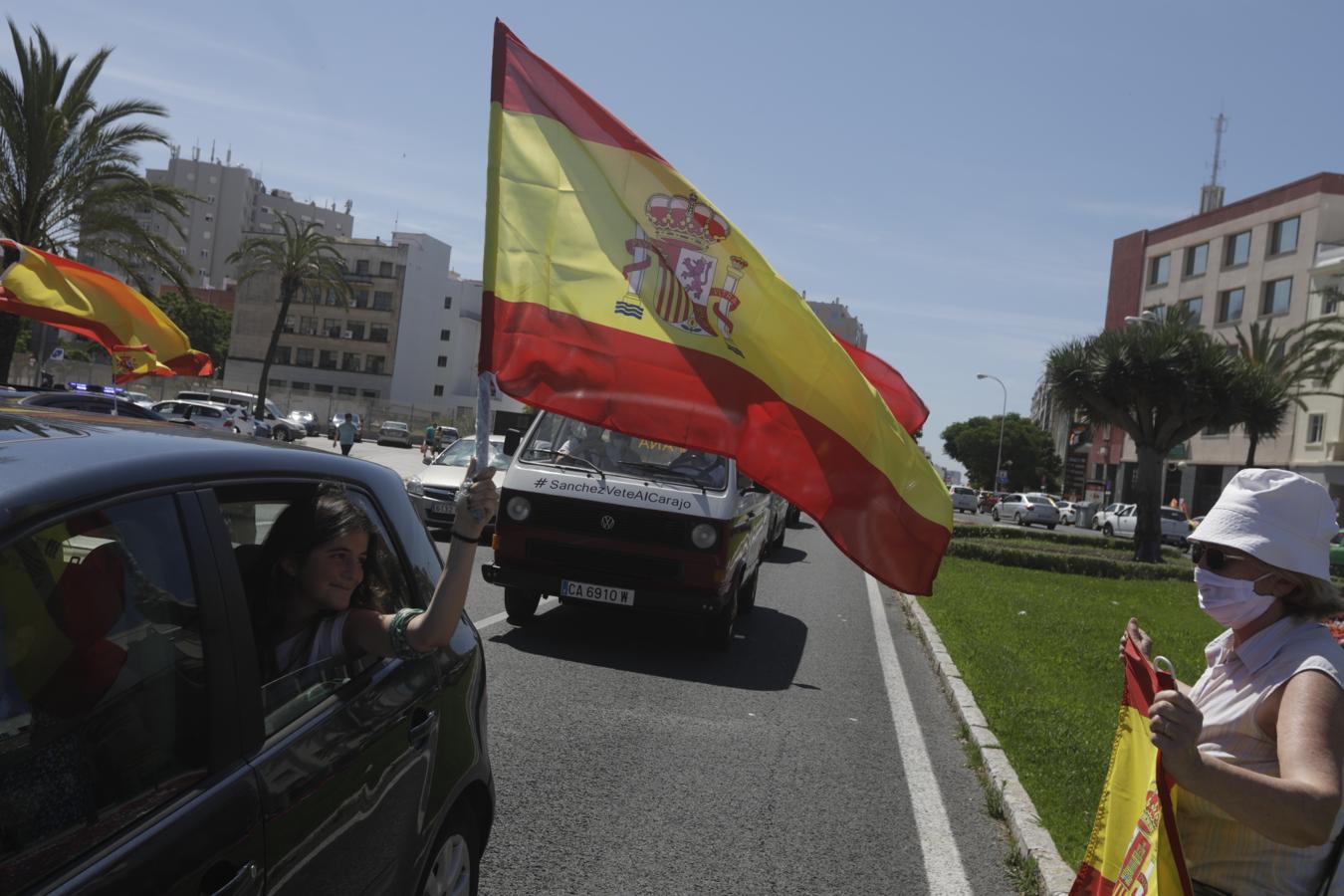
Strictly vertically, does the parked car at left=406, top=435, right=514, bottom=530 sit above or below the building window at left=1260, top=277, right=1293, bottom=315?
below

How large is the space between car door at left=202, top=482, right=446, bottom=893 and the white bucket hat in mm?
1981

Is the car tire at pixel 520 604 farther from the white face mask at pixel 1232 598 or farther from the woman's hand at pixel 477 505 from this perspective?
the white face mask at pixel 1232 598

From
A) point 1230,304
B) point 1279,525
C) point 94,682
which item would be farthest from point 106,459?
point 1230,304

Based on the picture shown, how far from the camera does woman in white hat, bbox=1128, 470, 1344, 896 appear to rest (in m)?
2.42

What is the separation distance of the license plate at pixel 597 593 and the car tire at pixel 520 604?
0.67 m

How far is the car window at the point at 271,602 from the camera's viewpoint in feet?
9.02

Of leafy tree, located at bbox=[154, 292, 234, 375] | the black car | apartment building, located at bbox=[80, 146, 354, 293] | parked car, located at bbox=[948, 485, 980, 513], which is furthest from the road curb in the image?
apartment building, located at bbox=[80, 146, 354, 293]

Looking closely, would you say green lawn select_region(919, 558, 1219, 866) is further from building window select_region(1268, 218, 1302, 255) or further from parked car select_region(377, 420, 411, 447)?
parked car select_region(377, 420, 411, 447)

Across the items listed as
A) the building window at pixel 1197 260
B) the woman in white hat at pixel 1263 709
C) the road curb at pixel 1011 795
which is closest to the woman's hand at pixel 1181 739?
the woman in white hat at pixel 1263 709

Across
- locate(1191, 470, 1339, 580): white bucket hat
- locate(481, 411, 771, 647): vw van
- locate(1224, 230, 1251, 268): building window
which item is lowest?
locate(481, 411, 771, 647): vw van

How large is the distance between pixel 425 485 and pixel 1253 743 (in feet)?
55.1

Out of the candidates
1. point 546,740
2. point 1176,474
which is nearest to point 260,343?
point 1176,474

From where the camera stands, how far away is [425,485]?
1869cm

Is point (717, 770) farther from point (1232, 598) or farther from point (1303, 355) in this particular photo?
point (1303, 355)
